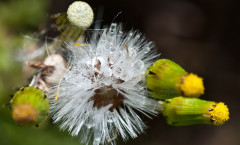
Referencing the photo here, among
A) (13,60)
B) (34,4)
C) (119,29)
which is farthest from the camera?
(34,4)

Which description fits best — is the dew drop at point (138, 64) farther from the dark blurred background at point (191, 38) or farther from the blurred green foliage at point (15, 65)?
the dark blurred background at point (191, 38)

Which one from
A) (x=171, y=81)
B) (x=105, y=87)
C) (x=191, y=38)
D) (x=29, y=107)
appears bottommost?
(x=29, y=107)

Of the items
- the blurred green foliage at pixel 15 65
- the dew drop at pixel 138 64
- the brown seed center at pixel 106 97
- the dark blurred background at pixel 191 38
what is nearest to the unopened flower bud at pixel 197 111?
the dew drop at pixel 138 64

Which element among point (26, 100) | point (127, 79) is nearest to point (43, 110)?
point (26, 100)

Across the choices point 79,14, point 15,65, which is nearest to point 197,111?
point 79,14

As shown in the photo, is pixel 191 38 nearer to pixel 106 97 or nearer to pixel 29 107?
pixel 106 97

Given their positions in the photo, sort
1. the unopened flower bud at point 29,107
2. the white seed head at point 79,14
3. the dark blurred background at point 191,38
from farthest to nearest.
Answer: the dark blurred background at point 191,38 → the white seed head at point 79,14 → the unopened flower bud at point 29,107

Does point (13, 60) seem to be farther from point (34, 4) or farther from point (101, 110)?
point (101, 110)
